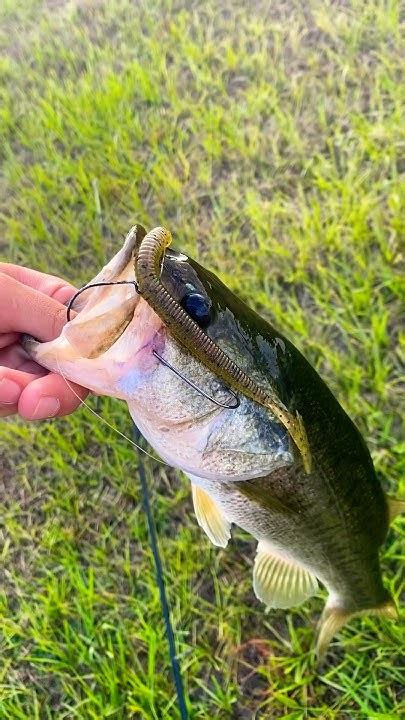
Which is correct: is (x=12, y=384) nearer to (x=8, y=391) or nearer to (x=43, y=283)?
(x=8, y=391)

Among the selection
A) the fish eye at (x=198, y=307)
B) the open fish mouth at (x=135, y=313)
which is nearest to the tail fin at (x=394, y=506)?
the open fish mouth at (x=135, y=313)

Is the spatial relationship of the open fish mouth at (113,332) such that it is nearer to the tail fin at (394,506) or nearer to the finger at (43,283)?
the finger at (43,283)

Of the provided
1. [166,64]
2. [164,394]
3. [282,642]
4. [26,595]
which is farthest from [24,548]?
[166,64]

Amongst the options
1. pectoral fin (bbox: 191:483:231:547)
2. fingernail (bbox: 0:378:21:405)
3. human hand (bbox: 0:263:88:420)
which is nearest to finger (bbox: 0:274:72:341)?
human hand (bbox: 0:263:88:420)

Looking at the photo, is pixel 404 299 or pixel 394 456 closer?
pixel 394 456

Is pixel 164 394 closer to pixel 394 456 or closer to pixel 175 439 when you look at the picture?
pixel 175 439
